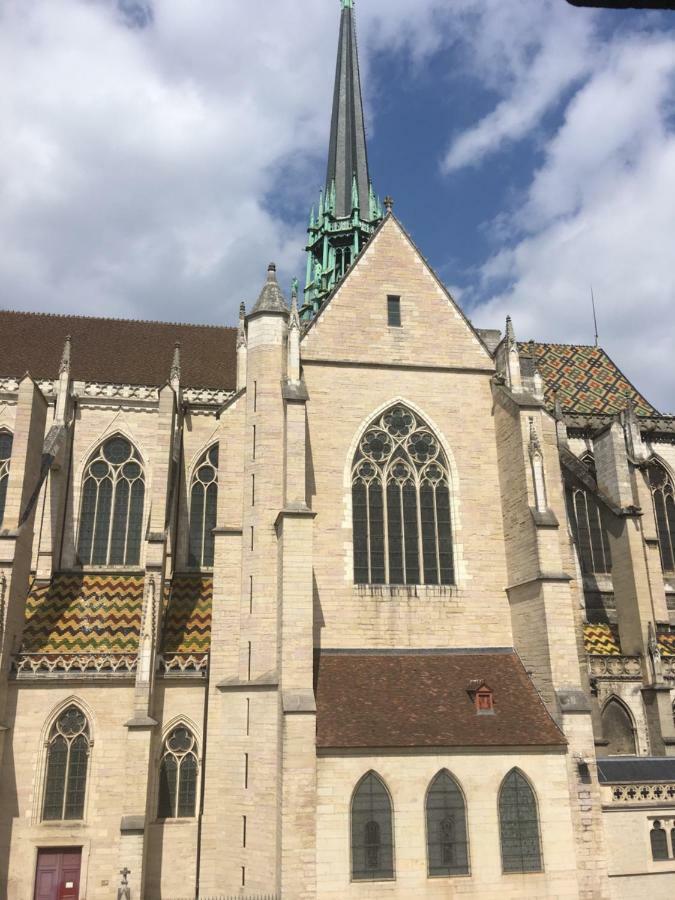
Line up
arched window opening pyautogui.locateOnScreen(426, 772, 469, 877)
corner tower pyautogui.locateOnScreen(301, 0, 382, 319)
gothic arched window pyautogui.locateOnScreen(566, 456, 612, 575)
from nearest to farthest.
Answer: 1. arched window opening pyautogui.locateOnScreen(426, 772, 469, 877)
2. gothic arched window pyautogui.locateOnScreen(566, 456, 612, 575)
3. corner tower pyautogui.locateOnScreen(301, 0, 382, 319)

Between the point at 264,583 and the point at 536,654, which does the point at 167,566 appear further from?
the point at 536,654

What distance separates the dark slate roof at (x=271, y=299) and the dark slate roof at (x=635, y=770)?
1294 cm

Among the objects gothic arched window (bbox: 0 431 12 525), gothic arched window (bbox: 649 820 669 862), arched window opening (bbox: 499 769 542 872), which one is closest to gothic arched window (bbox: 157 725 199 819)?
arched window opening (bbox: 499 769 542 872)

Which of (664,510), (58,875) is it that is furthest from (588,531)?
(58,875)

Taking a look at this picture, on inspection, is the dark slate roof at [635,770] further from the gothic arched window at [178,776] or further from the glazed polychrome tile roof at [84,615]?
the glazed polychrome tile roof at [84,615]

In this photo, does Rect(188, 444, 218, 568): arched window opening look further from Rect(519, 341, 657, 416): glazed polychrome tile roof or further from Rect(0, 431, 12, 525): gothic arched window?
Rect(519, 341, 657, 416): glazed polychrome tile roof

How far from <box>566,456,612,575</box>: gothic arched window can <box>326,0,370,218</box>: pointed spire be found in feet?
62.6

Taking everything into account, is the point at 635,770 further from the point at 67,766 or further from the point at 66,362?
the point at 66,362

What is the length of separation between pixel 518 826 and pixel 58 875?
31.7ft

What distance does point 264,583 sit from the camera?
679 inches

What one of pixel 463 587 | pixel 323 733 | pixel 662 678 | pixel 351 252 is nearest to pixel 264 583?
pixel 323 733

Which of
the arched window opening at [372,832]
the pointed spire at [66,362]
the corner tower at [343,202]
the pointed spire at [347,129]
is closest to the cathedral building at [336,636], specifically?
the arched window opening at [372,832]

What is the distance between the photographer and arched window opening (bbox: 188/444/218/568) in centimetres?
2278

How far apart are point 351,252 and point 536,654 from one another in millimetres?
24665
